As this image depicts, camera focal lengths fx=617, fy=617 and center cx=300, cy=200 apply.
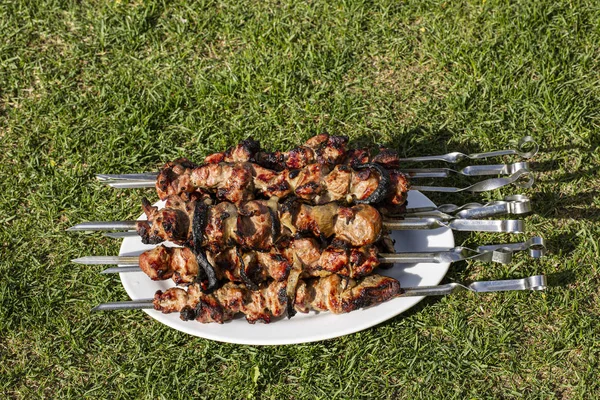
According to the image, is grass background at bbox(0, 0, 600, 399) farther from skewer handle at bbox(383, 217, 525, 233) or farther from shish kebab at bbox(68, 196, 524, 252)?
shish kebab at bbox(68, 196, 524, 252)

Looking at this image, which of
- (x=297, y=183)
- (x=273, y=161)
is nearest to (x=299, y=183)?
(x=297, y=183)

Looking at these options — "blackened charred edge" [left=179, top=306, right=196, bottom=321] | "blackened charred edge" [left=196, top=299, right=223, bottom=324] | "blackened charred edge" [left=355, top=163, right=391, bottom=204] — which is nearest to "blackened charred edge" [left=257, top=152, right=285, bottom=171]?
"blackened charred edge" [left=355, top=163, right=391, bottom=204]

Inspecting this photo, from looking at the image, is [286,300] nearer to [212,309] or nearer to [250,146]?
[212,309]

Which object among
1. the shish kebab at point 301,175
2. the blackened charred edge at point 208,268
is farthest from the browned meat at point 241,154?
the blackened charred edge at point 208,268

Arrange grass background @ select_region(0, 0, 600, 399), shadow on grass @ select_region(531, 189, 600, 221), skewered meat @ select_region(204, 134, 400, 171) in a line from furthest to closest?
shadow on grass @ select_region(531, 189, 600, 221) → grass background @ select_region(0, 0, 600, 399) → skewered meat @ select_region(204, 134, 400, 171)

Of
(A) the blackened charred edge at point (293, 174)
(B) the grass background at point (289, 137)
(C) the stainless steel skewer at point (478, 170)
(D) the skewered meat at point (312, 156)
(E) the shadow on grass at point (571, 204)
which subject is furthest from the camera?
(E) the shadow on grass at point (571, 204)

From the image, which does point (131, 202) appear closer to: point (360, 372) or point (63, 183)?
point (63, 183)

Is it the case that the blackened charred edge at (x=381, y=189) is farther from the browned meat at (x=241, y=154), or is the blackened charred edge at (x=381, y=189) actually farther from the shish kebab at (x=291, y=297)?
the browned meat at (x=241, y=154)
